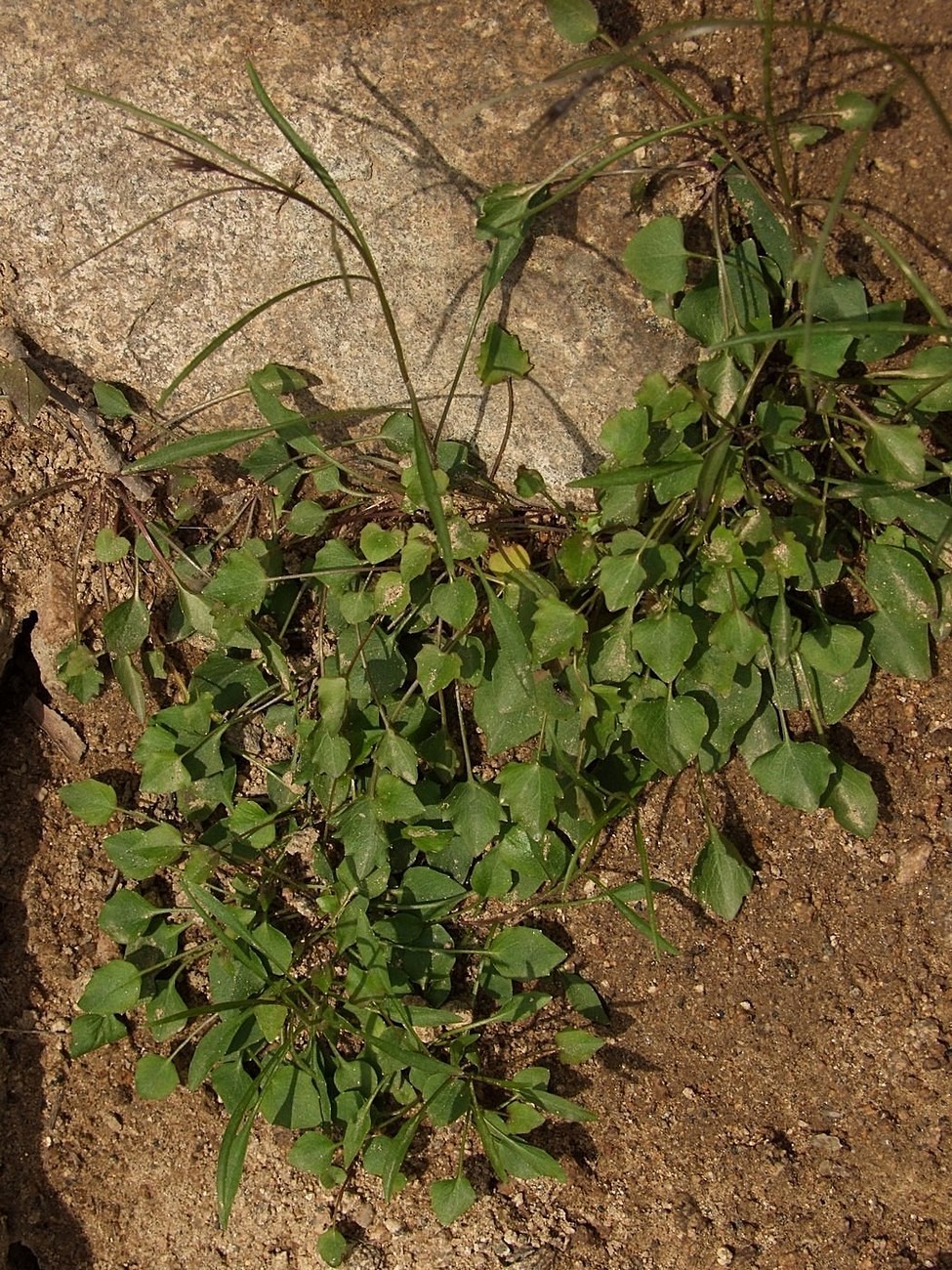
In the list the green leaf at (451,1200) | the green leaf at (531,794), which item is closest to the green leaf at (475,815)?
the green leaf at (531,794)

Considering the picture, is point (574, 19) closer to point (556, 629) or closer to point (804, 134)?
point (804, 134)

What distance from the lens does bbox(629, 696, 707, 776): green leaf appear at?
1867 millimetres

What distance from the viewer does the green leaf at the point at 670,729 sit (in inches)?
73.5

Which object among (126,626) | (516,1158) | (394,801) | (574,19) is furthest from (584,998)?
(574,19)

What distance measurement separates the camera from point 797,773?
1924 millimetres

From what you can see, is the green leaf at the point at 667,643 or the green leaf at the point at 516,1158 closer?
the green leaf at the point at 667,643

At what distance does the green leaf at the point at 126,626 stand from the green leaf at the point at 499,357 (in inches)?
33.1

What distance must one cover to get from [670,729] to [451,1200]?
3.29ft

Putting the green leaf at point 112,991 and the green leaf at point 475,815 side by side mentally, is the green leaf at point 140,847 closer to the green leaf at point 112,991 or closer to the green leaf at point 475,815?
the green leaf at point 112,991

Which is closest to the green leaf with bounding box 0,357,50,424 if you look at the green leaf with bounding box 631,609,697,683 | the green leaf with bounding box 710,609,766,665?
the green leaf with bounding box 631,609,697,683

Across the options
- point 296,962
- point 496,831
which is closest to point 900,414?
point 496,831

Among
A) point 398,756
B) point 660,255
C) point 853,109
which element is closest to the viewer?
point 853,109

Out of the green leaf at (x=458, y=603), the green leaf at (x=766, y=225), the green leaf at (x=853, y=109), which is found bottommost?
the green leaf at (x=458, y=603)

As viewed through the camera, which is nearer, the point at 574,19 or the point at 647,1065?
the point at 574,19
